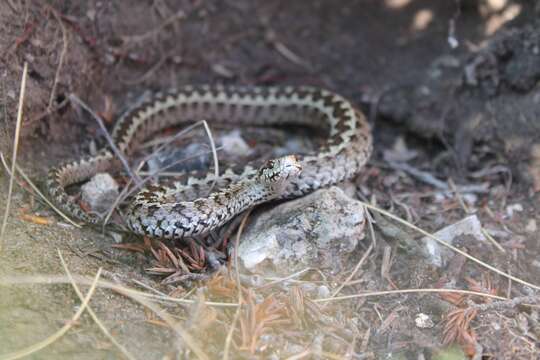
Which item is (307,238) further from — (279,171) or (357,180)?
(357,180)

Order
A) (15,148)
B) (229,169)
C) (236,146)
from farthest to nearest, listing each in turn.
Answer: (236,146) → (229,169) → (15,148)

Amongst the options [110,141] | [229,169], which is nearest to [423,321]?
[229,169]

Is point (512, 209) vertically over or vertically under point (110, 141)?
under

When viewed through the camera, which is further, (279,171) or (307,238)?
(279,171)

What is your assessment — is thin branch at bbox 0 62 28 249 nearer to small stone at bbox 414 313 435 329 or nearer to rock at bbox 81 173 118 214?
rock at bbox 81 173 118 214

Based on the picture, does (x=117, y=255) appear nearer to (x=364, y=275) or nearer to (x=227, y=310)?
(x=227, y=310)

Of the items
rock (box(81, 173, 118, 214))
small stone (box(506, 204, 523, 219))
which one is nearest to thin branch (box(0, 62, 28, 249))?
rock (box(81, 173, 118, 214))
